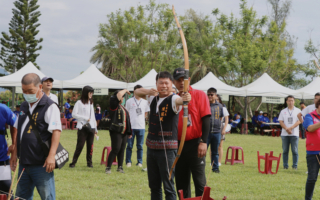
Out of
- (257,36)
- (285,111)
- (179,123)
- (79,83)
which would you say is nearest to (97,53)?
(257,36)

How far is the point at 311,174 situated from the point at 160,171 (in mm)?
2266

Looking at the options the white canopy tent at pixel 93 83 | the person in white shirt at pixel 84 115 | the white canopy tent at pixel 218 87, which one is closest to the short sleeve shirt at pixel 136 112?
the person in white shirt at pixel 84 115

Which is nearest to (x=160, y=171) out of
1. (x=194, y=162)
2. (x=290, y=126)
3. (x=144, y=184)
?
(x=194, y=162)

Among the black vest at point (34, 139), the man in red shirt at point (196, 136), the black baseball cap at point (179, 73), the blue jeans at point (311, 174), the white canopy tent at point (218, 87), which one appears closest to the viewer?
the black vest at point (34, 139)

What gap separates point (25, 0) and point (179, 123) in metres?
35.1

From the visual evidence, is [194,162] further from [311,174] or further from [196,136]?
[311,174]

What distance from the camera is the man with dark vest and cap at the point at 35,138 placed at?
2979 millimetres

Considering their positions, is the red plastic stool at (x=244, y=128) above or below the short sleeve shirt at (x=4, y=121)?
below

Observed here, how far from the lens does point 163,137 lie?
343 centimetres

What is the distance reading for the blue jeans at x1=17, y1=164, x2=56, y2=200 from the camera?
300cm

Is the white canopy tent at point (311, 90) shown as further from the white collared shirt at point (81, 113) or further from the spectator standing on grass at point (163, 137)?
the spectator standing on grass at point (163, 137)

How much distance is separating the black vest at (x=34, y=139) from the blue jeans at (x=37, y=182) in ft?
0.24

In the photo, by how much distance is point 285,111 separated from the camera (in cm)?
816

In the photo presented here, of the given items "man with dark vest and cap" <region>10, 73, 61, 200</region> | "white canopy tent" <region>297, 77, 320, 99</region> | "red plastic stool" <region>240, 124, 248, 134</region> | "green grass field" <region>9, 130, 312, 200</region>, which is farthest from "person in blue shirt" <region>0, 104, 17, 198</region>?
"red plastic stool" <region>240, 124, 248, 134</region>
